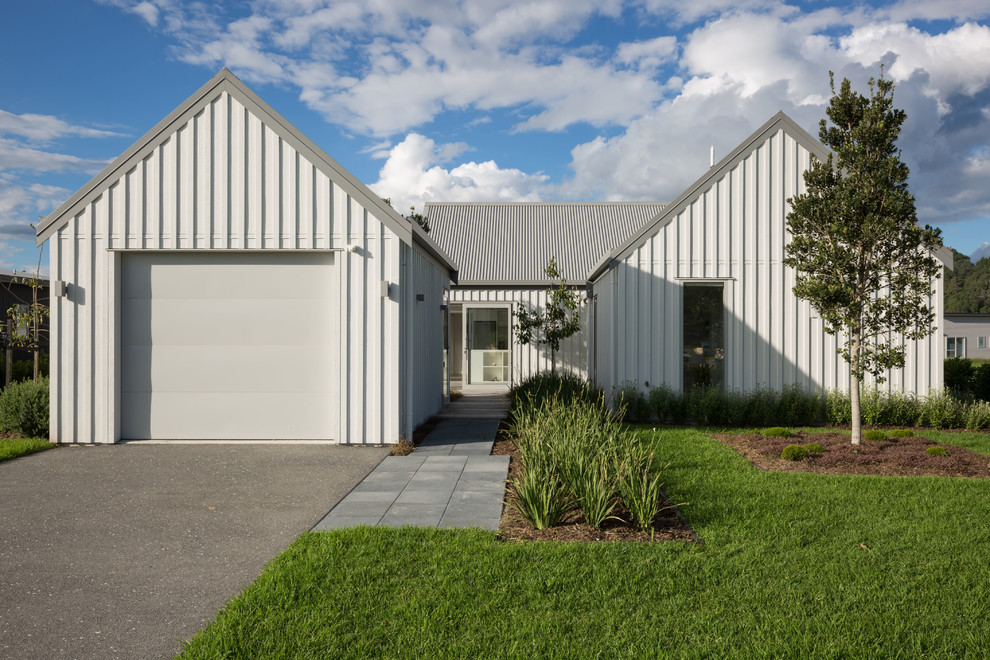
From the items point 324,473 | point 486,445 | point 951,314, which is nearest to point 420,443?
point 486,445

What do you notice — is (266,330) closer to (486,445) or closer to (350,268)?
(350,268)

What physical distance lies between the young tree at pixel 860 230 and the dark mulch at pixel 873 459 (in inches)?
17.2

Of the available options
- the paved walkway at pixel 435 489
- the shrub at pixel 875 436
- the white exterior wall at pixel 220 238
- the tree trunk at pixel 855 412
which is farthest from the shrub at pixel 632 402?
the white exterior wall at pixel 220 238

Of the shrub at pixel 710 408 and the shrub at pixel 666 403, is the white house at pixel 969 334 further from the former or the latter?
the shrub at pixel 666 403

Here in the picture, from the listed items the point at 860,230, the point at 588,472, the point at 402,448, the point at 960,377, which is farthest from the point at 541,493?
the point at 960,377

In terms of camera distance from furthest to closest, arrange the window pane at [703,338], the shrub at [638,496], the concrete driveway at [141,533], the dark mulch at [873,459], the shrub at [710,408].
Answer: the window pane at [703,338] → the shrub at [710,408] → the dark mulch at [873,459] → the shrub at [638,496] → the concrete driveway at [141,533]

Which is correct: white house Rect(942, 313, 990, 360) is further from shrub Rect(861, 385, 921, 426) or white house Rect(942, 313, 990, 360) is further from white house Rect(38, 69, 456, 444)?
white house Rect(38, 69, 456, 444)

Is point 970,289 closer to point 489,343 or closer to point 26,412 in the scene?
point 489,343

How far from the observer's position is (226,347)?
31.3 feet

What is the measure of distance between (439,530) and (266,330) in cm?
546

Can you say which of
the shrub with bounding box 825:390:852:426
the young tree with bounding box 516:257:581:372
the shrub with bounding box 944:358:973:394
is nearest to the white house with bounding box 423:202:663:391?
the young tree with bounding box 516:257:581:372

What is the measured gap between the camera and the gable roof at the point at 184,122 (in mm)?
8969

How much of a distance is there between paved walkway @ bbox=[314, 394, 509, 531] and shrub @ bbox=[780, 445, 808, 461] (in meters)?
3.31

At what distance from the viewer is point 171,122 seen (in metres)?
9.02
